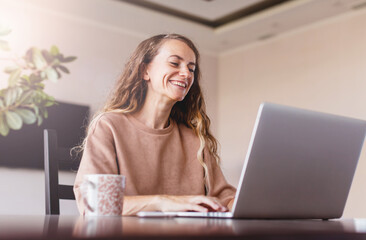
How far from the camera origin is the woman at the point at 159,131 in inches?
54.2

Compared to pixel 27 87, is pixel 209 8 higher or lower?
higher

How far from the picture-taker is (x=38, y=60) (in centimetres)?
403

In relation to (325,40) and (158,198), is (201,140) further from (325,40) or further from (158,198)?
(325,40)

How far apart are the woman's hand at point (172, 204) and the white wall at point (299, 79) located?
3305 millimetres

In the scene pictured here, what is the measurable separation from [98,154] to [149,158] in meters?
0.23

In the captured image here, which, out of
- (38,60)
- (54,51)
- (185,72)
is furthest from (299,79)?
(185,72)

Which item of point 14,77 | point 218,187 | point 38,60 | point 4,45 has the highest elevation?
point 4,45

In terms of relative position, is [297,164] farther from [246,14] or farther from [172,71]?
[246,14]

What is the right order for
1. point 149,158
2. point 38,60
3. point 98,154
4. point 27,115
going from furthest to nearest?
point 38,60, point 27,115, point 149,158, point 98,154

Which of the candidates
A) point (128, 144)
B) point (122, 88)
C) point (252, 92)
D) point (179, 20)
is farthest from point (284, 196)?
point (252, 92)

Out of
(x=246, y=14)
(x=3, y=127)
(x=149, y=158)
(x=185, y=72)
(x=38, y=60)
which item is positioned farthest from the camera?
(x=246, y=14)

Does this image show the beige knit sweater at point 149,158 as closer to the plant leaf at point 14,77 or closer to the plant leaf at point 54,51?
the plant leaf at point 14,77

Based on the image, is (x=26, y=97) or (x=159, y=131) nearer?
(x=159, y=131)

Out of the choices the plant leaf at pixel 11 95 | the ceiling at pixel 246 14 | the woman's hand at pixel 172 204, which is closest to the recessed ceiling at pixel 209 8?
the ceiling at pixel 246 14
